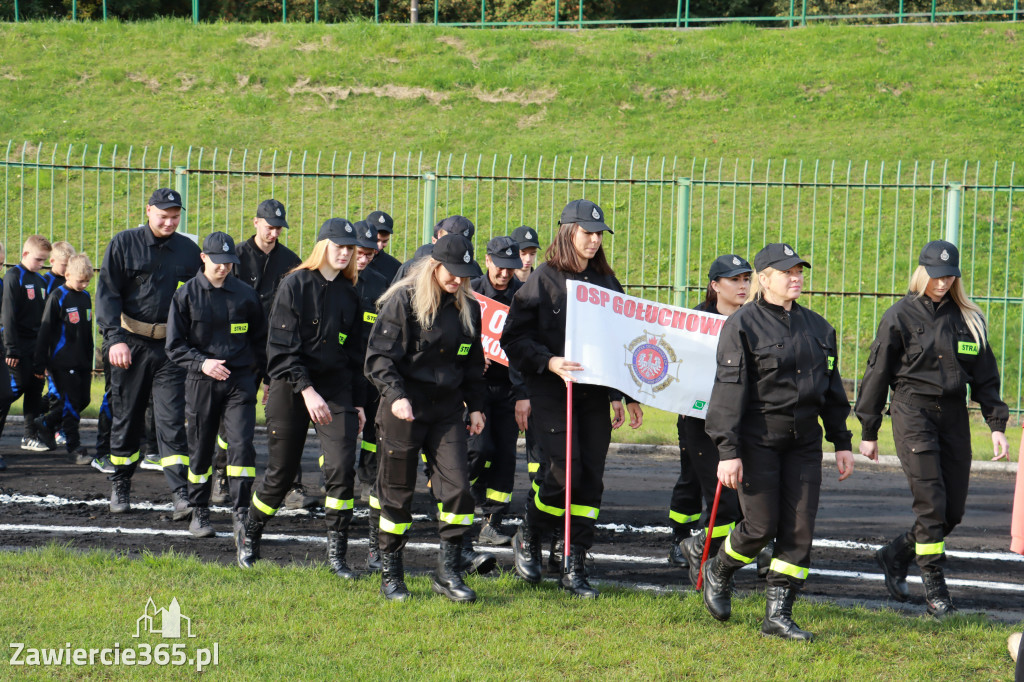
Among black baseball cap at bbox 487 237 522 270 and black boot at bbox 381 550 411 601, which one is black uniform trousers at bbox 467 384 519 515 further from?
black boot at bbox 381 550 411 601

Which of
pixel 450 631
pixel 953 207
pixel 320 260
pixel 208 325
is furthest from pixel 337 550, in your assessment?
pixel 953 207

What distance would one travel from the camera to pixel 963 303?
631 centimetres

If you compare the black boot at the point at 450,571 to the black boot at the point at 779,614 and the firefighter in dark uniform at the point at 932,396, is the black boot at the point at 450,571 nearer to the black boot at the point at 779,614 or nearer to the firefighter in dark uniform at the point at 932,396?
the black boot at the point at 779,614

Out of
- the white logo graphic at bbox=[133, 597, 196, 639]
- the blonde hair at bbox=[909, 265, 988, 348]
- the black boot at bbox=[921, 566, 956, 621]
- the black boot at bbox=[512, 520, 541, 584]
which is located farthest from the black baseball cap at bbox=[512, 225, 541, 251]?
the white logo graphic at bbox=[133, 597, 196, 639]

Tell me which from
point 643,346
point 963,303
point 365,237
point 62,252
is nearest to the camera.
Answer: point 963,303

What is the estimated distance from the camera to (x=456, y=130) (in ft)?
79.6

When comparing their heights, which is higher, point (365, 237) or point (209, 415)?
point (365, 237)

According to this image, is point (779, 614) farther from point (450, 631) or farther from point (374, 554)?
point (374, 554)

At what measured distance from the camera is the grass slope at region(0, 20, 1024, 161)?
2339 centimetres

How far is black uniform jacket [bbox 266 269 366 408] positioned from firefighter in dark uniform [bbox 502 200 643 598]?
1079 mm

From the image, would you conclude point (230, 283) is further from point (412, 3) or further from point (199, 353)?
point (412, 3)

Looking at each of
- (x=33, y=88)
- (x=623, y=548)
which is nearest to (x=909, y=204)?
(x=623, y=548)

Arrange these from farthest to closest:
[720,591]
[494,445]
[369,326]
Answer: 1. [494,445]
2. [369,326]
3. [720,591]

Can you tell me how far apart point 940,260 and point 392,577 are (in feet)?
11.9
